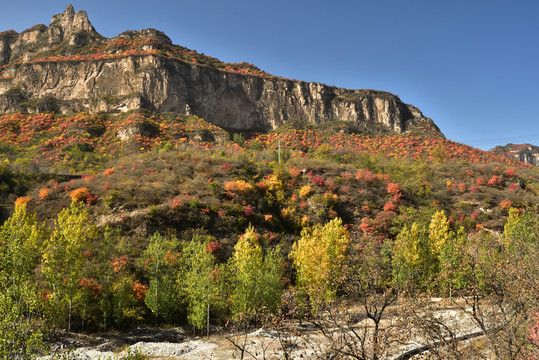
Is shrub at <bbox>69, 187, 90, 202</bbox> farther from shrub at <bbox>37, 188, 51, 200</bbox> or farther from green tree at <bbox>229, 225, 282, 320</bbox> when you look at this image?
green tree at <bbox>229, 225, 282, 320</bbox>

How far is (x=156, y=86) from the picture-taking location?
104250 mm

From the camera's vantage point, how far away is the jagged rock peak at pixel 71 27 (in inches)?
4914

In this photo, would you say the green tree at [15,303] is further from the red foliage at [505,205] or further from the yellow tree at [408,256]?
the red foliage at [505,205]

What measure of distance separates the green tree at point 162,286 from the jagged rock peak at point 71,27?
131m

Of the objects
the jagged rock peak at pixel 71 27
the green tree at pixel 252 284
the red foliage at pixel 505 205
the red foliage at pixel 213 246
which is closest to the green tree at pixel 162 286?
the green tree at pixel 252 284

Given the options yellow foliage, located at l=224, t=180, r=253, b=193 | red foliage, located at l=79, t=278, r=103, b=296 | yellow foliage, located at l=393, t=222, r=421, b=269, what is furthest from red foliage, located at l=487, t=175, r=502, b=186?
red foliage, located at l=79, t=278, r=103, b=296

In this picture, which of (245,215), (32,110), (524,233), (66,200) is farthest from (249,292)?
(32,110)

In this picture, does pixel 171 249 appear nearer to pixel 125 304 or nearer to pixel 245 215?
pixel 125 304

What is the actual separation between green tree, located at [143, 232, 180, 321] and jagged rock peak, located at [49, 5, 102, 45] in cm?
13115

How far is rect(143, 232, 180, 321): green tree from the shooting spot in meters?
24.2

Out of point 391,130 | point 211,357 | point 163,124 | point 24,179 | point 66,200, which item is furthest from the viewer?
point 391,130

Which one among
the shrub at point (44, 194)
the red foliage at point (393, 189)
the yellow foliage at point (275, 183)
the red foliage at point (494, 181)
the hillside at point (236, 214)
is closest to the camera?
the hillside at point (236, 214)

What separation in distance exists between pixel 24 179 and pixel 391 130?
111m

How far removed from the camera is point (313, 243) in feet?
85.9
